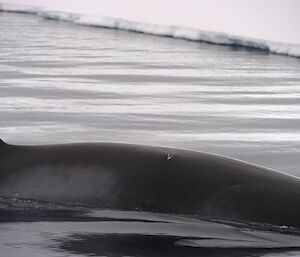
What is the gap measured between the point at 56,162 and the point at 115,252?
2.03 ft

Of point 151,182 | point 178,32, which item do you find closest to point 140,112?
point 151,182

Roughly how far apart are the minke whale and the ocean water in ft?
0.23

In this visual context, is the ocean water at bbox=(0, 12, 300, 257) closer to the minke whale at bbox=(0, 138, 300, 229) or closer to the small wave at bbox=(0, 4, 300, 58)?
the minke whale at bbox=(0, 138, 300, 229)

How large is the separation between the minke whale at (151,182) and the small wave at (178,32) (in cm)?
1212

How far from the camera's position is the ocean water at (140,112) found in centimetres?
300

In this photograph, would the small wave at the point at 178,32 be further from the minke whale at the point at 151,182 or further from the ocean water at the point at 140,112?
the minke whale at the point at 151,182

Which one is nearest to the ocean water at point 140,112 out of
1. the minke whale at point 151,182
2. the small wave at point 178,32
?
the minke whale at point 151,182

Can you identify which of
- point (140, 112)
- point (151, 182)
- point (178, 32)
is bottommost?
point (151, 182)

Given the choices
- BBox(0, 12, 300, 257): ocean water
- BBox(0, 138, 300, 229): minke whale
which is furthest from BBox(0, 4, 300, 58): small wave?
BBox(0, 138, 300, 229): minke whale

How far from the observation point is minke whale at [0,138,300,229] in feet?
9.62

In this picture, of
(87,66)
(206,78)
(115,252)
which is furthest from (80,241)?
(87,66)

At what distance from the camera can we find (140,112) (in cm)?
743

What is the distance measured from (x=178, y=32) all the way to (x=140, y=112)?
12.3m

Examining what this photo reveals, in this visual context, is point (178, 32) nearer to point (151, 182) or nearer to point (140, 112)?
point (140, 112)
